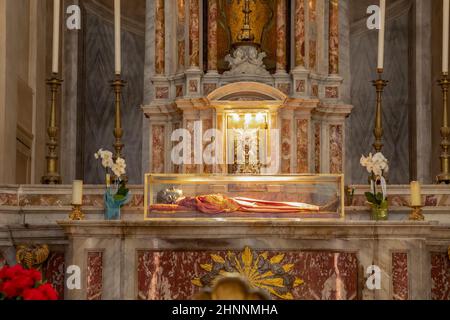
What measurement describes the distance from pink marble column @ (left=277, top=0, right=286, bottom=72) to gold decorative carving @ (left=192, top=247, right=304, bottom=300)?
14.8 feet

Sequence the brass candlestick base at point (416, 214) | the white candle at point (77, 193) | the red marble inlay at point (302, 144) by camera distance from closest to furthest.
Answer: the brass candlestick base at point (416, 214)
the white candle at point (77, 193)
the red marble inlay at point (302, 144)

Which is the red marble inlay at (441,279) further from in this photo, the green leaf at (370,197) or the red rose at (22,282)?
the red rose at (22,282)

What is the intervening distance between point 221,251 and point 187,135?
399 centimetres

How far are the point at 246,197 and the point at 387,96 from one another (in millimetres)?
6680

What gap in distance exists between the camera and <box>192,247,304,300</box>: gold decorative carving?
8.27 meters

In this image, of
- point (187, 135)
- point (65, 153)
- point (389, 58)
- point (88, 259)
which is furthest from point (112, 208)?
point (389, 58)

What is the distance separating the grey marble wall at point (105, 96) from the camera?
14633mm

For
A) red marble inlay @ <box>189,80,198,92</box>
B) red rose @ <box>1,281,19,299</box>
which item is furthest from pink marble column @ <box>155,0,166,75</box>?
red rose @ <box>1,281,19,299</box>

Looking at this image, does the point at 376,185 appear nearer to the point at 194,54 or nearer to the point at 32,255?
the point at 32,255

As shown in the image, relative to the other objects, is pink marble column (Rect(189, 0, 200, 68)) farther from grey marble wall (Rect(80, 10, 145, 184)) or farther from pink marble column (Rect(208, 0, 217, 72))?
grey marble wall (Rect(80, 10, 145, 184))

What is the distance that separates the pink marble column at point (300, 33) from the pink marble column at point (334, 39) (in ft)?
1.38

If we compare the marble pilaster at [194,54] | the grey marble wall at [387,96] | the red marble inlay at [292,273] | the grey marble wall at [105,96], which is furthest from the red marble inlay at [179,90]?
the red marble inlay at [292,273]
